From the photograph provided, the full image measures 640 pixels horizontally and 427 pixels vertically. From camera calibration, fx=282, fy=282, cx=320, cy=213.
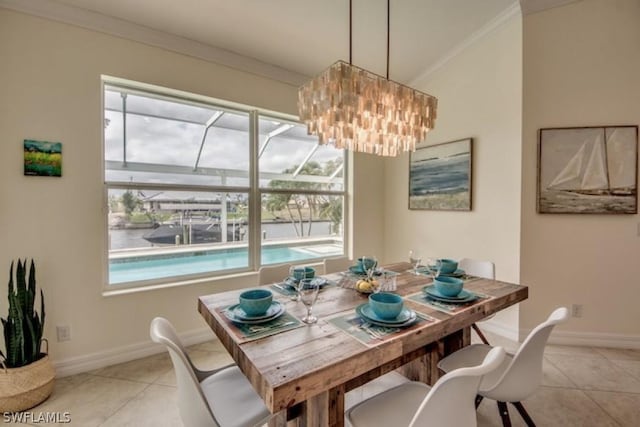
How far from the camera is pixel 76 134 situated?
2164mm

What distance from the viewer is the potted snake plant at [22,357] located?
1.72 meters

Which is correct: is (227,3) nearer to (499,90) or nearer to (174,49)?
(174,49)

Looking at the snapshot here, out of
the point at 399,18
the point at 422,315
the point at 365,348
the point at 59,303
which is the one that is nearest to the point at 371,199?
the point at 399,18

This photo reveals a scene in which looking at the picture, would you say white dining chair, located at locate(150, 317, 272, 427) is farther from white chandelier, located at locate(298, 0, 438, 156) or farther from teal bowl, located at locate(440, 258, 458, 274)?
teal bowl, located at locate(440, 258, 458, 274)

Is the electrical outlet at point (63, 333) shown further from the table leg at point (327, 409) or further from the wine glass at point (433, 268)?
the wine glass at point (433, 268)

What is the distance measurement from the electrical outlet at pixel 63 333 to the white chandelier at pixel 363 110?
237 cm

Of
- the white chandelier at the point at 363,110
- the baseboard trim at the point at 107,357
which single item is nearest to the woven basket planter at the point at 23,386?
the baseboard trim at the point at 107,357

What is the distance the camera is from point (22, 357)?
1799 millimetres

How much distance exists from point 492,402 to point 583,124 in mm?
2435

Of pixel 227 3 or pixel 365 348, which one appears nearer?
pixel 365 348

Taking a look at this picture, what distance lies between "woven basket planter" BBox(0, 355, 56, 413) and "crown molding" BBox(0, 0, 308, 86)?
7.91ft

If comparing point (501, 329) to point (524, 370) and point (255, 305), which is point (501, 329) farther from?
point (255, 305)

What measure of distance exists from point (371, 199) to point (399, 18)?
2102 millimetres

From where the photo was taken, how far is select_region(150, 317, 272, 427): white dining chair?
41.1 inches
